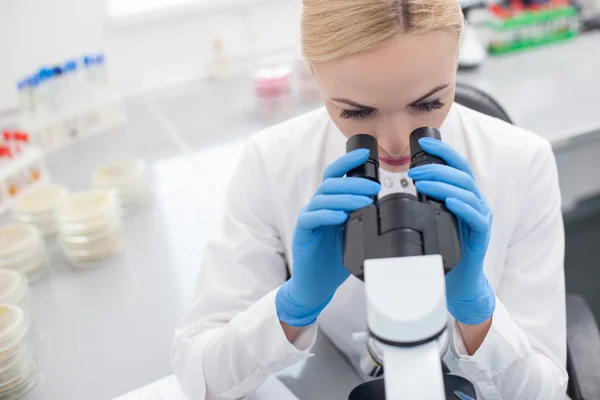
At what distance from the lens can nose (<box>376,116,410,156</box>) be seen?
0.86 metres

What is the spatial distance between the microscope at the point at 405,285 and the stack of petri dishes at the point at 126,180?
1022mm

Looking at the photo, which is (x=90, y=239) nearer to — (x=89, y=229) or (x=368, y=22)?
(x=89, y=229)

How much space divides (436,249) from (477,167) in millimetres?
532

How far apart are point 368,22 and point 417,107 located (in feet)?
0.48

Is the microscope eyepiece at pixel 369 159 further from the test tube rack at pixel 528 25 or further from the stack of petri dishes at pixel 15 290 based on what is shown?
the test tube rack at pixel 528 25

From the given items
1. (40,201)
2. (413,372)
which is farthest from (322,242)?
(40,201)

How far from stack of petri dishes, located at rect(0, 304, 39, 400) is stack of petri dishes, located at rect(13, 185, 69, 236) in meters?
0.42

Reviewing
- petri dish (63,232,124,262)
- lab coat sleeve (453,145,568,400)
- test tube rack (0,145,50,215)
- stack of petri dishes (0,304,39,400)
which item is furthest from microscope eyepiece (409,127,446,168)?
test tube rack (0,145,50,215)

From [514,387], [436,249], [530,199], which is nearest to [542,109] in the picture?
[530,199]

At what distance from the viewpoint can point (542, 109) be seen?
181cm

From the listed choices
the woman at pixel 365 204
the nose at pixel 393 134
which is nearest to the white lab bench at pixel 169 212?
the woman at pixel 365 204

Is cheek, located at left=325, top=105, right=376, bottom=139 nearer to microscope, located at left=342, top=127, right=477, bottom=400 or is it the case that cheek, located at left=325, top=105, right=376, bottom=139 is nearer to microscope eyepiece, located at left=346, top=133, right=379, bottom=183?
microscope eyepiece, located at left=346, top=133, right=379, bottom=183

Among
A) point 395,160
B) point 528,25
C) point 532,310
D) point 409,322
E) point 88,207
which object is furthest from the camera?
point 528,25

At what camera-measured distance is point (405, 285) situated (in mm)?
515
